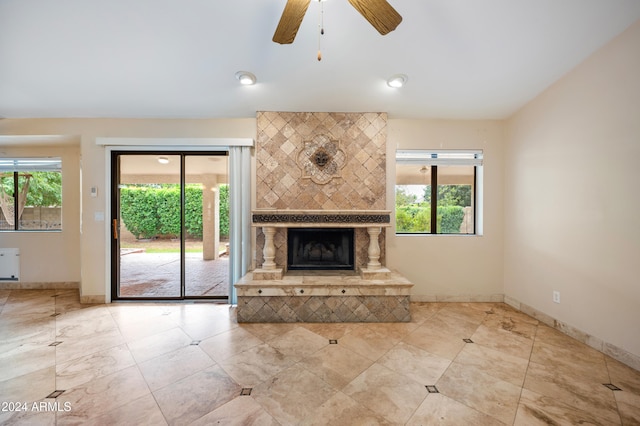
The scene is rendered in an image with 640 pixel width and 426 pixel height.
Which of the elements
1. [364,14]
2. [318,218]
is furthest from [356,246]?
[364,14]

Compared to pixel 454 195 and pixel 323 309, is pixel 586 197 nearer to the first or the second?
pixel 454 195

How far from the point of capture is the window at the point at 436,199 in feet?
11.8

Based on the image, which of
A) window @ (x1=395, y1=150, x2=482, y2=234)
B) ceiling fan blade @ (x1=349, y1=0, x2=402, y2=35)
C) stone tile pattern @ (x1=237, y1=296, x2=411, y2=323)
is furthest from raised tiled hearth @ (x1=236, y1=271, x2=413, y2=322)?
ceiling fan blade @ (x1=349, y1=0, x2=402, y2=35)

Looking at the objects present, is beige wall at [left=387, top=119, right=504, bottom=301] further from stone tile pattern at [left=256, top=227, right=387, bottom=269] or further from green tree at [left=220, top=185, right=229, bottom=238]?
green tree at [left=220, top=185, right=229, bottom=238]

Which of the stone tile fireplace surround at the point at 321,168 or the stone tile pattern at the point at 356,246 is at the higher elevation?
the stone tile fireplace surround at the point at 321,168

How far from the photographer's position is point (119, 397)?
1.68 metres

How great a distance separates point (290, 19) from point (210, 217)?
296 cm

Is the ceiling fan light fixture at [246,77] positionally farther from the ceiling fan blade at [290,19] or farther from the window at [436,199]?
the window at [436,199]

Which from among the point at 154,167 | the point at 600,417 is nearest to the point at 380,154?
the point at 600,417

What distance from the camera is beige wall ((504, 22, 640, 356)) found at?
2.04 m

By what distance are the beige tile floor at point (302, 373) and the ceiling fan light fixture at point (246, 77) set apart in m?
2.77

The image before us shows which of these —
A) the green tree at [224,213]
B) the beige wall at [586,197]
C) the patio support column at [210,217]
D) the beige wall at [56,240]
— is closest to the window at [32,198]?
the beige wall at [56,240]

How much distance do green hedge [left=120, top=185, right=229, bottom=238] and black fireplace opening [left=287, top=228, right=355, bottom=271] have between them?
46.4 inches

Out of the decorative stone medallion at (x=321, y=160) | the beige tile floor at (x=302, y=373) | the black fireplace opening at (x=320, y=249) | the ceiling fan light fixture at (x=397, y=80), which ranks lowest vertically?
the beige tile floor at (x=302, y=373)
